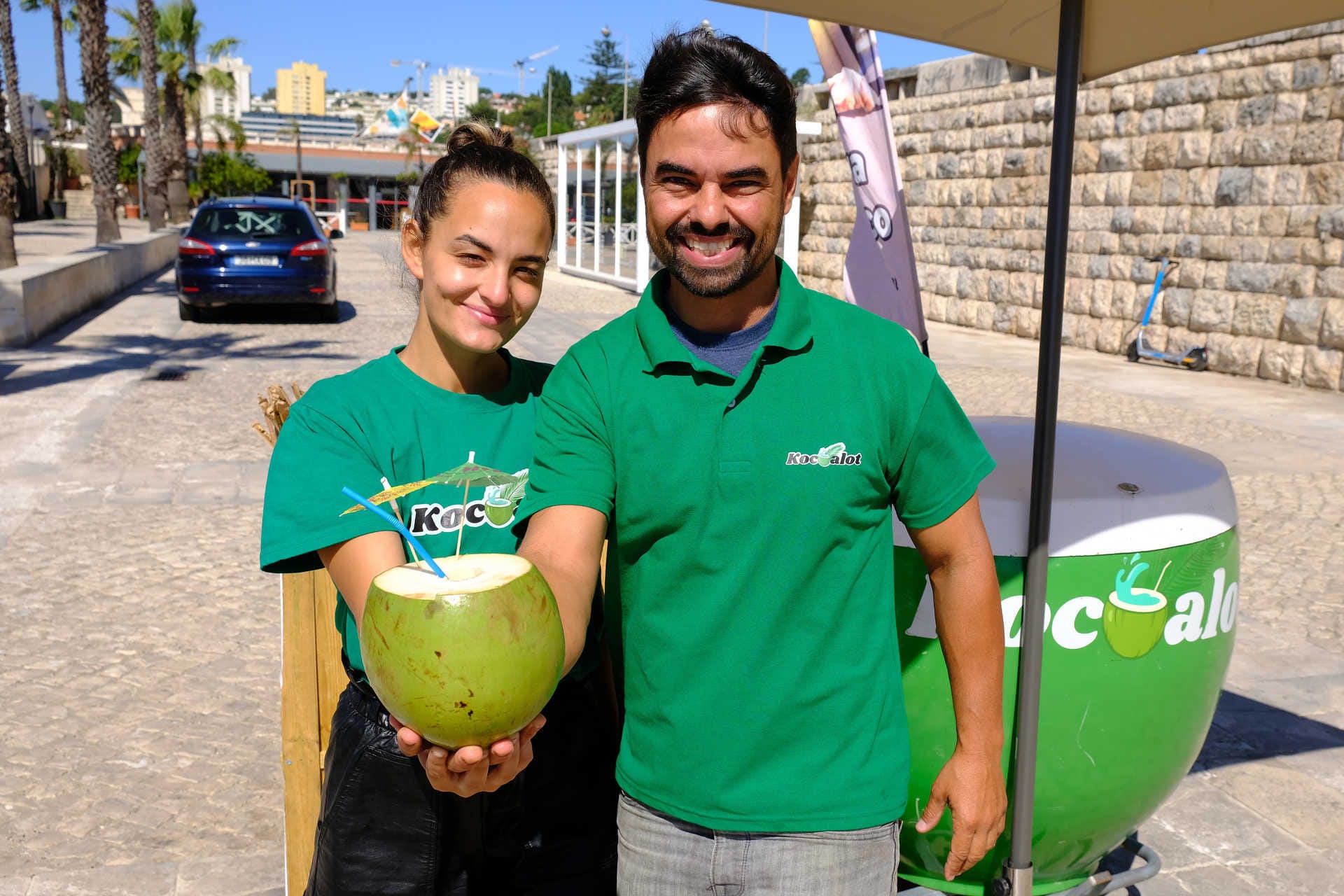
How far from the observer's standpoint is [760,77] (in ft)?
5.65

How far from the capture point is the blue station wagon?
1421cm

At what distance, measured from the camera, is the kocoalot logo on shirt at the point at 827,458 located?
5.43 feet

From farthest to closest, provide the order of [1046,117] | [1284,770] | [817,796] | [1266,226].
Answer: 1. [1046,117]
2. [1266,226]
3. [1284,770]
4. [817,796]

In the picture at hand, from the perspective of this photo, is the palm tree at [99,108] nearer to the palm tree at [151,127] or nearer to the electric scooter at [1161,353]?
the palm tree at [151,127]

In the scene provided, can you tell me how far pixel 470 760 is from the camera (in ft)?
4.55

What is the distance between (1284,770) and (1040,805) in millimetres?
2032

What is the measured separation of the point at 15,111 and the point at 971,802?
1471 inches

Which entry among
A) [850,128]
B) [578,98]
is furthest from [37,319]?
[578,98]

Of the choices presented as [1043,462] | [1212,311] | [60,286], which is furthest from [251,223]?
[1043,462]

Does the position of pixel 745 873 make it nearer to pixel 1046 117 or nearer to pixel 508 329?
pixel 508 329

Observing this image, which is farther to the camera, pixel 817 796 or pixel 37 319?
pixel 37 319

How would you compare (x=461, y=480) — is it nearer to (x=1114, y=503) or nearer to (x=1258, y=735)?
(x=1114, y=503)

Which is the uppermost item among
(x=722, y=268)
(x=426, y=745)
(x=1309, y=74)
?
(x=1309, y=74)

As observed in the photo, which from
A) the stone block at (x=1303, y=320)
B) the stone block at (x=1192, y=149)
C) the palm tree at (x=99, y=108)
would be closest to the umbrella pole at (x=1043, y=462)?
the stone block at (x=1303, y=320)
